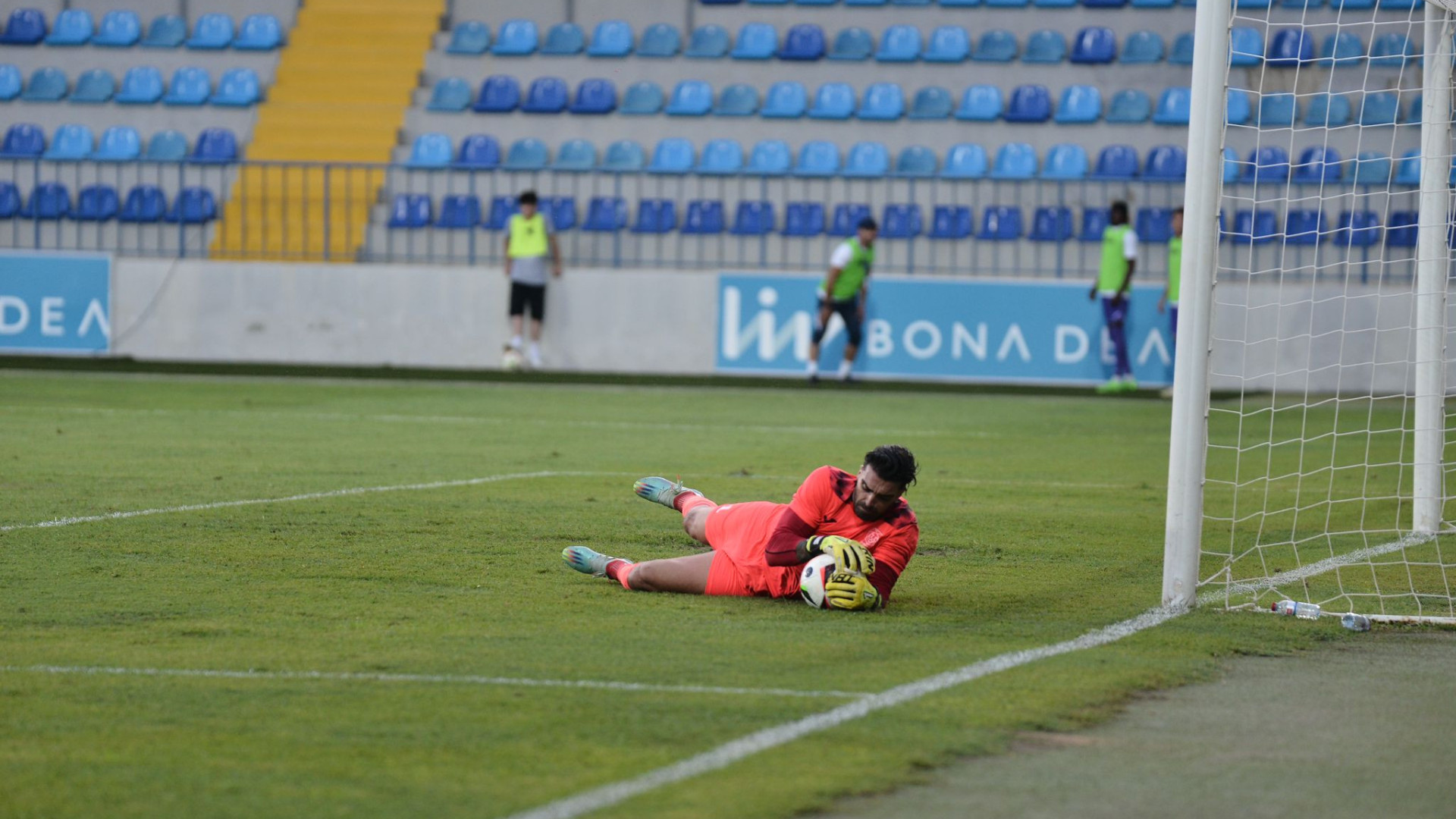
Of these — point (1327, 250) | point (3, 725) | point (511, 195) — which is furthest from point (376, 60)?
point (3, 725)

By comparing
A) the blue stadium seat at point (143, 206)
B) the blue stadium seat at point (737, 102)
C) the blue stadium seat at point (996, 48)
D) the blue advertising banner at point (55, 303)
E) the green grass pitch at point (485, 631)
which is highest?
the blue stadium seat at point (996, 48)

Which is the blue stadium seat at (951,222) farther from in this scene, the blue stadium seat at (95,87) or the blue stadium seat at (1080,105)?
the blue stadium seat at (95,87)

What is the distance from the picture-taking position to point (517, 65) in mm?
25797

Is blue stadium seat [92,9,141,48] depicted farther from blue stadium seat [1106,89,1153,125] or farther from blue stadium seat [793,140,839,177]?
blue stadium seat [1106,89,1153,125]

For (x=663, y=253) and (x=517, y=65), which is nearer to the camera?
(x=663, y=253)

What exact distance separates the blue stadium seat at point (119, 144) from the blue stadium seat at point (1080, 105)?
1297 cm

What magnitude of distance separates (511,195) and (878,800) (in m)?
19.9

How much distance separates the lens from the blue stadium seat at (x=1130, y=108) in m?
23.6

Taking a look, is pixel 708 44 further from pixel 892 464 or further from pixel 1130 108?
pixel 892 464

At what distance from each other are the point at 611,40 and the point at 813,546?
20.3m

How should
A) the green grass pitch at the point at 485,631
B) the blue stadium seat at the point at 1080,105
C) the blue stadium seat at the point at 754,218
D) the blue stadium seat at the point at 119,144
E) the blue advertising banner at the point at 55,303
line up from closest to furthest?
1. the green grass pitch at the point at 485,631
2. the blue advertising banner at the point at 55,303
3. the blue stadium seat at the point at 754,218
4. the blue stadium seat at the point at 1080,105
5. the blue stadium seat at the point at 119,144

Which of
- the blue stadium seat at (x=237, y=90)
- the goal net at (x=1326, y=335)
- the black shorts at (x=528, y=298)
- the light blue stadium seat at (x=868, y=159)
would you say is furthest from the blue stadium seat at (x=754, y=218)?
the blue stadium seat at (x=237, y=90)

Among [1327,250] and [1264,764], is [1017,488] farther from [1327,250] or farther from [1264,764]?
[1327,250]

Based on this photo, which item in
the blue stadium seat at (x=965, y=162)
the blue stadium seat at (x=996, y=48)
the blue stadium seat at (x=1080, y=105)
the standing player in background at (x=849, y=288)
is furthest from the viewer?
the blue stadium seat at (x=996, y=48)
